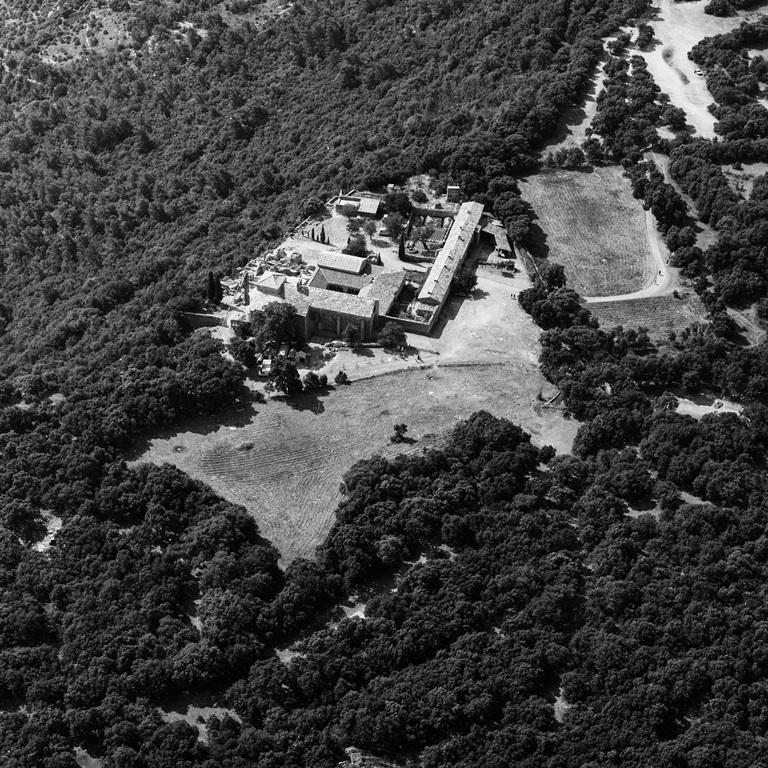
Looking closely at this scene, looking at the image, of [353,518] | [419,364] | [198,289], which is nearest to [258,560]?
[353,518]

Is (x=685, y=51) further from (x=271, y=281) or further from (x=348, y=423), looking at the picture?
(x=348, y=423)

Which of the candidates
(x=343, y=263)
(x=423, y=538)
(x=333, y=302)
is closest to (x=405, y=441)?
(x=423, y=538)

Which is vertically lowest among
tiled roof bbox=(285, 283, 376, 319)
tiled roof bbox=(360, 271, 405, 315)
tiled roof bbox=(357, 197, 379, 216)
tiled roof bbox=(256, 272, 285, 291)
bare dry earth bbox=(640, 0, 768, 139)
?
tiled roof bbox=(360, 271, 405, 315)

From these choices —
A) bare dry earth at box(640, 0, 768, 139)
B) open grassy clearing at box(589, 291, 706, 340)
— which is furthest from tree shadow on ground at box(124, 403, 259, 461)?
bare dry earth at box(640, 0, 768, 139)

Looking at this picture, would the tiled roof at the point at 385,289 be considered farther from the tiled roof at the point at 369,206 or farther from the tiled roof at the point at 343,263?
the tiled roof at the point at 369,206

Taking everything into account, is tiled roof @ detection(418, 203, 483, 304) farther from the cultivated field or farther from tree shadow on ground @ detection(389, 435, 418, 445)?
tree shadow on ground @ detection(389, 435, 418, 445)

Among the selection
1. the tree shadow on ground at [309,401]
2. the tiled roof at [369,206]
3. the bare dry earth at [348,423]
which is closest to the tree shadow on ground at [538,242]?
the bare dry earth at [348,423]
